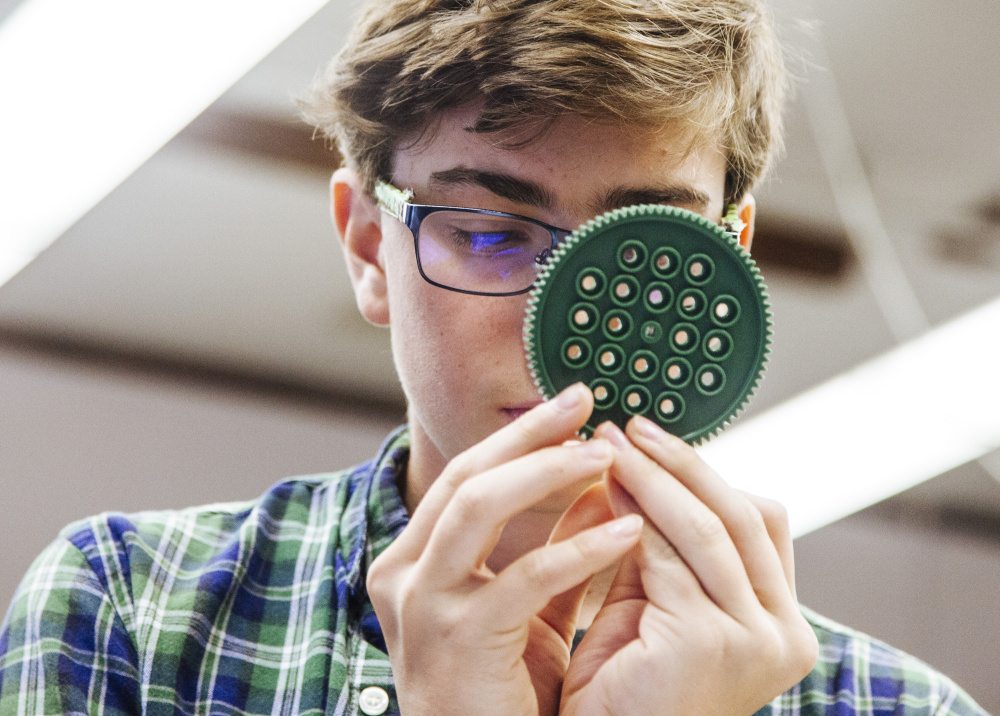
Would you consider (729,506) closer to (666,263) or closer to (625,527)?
(625,527)

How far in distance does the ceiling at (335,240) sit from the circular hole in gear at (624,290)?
164cm

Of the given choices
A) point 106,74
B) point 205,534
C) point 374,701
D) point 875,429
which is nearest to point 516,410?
point 374,701

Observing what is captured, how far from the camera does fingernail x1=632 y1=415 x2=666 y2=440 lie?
85cm

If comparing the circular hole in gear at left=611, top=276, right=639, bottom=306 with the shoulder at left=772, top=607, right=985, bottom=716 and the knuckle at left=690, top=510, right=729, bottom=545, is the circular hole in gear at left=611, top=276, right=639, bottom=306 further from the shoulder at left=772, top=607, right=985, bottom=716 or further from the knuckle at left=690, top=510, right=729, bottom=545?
the shoulder at left=772, top=607, right=985, bottom=716

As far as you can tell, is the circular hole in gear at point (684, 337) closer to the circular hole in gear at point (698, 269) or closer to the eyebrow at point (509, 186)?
the circular hole in gear at point (698, 269)

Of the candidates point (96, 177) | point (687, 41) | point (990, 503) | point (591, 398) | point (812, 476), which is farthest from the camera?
point (990, 503)

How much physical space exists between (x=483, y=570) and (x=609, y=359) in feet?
0.85

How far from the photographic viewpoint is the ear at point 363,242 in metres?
1.42

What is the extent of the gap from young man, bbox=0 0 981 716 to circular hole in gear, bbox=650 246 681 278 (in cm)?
17

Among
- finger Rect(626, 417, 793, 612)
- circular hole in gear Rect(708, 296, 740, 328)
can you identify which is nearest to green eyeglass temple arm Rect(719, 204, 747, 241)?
circular hole in gear Rect(708, 296, 740, 328)

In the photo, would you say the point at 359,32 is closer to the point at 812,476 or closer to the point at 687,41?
the point at 687,41

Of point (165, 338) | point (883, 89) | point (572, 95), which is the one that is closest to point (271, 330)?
point (165, 338)

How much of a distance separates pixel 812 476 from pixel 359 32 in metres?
1.80

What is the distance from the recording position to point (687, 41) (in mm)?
1257
